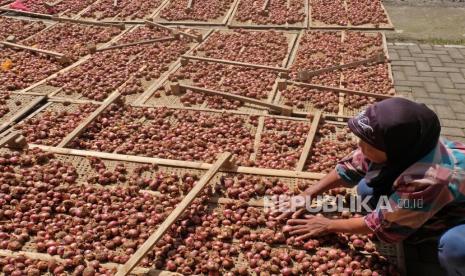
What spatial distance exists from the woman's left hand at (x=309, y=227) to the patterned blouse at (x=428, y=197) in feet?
1.07

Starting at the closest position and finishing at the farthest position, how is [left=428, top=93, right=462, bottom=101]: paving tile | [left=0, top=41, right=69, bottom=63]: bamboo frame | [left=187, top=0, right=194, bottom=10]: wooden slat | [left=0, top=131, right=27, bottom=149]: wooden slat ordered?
[left=0, top=131, right=27, bottom=149]: wooden slat < [left=428, top=93, right=462, bottom=101]: paving tile < [left=0, top=41, right=69, bottom=63]: bamboo frame < [left=187, top=0, right=194, bottom=10]: wooden slat

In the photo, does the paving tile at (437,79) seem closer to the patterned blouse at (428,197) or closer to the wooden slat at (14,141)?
the patterned blouse at (428,197)

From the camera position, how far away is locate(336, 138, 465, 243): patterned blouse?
214cm

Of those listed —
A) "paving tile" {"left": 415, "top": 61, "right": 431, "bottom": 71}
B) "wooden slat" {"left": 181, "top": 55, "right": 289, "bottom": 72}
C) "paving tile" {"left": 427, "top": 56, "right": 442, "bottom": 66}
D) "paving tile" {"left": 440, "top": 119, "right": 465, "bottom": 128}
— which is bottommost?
"paving tile" {"left": 440, "top": 119, "right": 465, "bottom": 128}

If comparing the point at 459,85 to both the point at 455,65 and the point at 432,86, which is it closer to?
the point at 432,86

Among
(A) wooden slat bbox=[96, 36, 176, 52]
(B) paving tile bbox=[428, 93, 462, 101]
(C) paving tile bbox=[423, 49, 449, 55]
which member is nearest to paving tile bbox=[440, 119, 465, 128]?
(B) paving tile bbox=[428, 93, 462, 101]

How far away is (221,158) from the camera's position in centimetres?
322

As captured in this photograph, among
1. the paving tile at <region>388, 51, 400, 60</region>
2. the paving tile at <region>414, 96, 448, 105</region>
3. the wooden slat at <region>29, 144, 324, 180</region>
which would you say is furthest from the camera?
the paving tile at <region>388, 51, 400, 60</region>

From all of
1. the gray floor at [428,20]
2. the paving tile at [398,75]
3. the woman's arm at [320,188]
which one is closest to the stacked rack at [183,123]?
the woman's arm at [320,188]

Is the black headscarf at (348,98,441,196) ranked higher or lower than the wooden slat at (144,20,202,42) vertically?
higher

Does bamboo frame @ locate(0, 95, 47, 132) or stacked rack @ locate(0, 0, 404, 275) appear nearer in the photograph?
stacked rack @ locate(0, 0, 404, 275)

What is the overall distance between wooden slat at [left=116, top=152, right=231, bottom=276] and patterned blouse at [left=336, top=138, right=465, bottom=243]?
46.4 inches

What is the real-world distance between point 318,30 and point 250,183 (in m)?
4.79

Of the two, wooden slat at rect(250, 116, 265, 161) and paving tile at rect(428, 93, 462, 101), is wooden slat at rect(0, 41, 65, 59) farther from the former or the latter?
paving tile at rect(428, 93, 462, 101)
